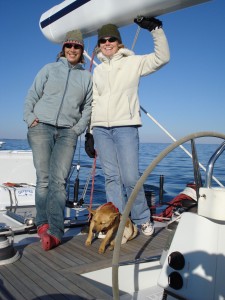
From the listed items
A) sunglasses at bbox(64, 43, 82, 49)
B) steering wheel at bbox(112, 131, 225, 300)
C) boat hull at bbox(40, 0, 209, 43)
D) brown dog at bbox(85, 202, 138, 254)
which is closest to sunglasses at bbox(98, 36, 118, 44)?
sunglasses at bbox(64, 43, 82, 49)

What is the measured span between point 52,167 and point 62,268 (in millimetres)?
938

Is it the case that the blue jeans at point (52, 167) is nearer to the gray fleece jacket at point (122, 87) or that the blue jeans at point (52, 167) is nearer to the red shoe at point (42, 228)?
the red shoe at point (42, 228)

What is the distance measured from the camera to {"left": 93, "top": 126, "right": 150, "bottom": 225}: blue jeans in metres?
3.33

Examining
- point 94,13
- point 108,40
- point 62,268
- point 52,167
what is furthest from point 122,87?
point 62,268

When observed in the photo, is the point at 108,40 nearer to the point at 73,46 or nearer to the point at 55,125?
the point at 73,46

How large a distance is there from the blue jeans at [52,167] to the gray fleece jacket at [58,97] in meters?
0.09

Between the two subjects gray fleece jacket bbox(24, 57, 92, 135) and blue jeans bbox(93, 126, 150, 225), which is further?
blue jeans bbox(93, 126, 150, 225)

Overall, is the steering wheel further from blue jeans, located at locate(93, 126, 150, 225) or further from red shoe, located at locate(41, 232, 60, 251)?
blue jeans, located at locate(93, 126, 150, 225)

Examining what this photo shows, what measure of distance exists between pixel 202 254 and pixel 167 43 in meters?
2.02

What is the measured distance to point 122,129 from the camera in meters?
3.33

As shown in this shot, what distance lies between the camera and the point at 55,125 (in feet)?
10.4

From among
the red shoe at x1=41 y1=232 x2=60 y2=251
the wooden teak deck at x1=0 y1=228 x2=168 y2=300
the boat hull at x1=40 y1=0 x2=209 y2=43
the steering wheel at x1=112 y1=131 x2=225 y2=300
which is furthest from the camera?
the boat hull at x1=40 y1=0 x2=209 y2=43

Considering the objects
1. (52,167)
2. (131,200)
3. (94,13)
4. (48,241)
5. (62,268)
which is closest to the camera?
(131,200)

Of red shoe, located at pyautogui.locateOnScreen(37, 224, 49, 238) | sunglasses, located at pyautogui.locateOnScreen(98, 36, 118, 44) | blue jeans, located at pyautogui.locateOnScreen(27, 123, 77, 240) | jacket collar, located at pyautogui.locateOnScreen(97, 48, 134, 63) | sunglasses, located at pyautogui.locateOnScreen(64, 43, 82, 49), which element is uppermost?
sunglasses, located at pyautogui.locateOnScreen(98, 36, 118, 44)
